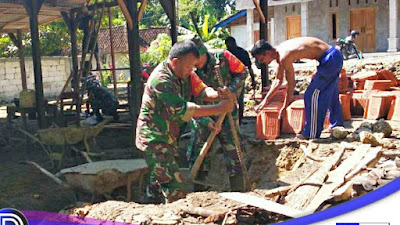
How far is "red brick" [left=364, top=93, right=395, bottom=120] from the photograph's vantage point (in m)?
7.53

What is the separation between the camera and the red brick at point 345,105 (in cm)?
768

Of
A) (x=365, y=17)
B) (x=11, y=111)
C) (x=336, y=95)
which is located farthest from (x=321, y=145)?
(x=365, y=17)

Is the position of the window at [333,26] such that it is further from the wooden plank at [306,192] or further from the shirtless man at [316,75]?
the wooden plank at [306,192]

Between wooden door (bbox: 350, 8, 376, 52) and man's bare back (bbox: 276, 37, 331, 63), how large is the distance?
14186mm

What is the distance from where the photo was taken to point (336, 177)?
4500 mm

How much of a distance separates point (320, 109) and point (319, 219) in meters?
2.77

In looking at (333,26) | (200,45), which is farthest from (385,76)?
(333,26)

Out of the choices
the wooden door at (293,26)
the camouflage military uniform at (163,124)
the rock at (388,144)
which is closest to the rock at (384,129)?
the rock at (388,144)

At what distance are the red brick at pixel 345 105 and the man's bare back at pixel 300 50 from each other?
1.60 meters

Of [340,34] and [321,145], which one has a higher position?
[340,34]

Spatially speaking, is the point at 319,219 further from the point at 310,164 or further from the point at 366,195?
the point at 310,164

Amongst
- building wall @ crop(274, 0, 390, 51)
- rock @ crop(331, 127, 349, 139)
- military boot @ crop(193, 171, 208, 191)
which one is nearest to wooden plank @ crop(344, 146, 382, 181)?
rock @ crop(331, 127, 349, 139)

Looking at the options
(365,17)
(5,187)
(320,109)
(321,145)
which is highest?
(365,17)

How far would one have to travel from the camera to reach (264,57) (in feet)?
19.4
